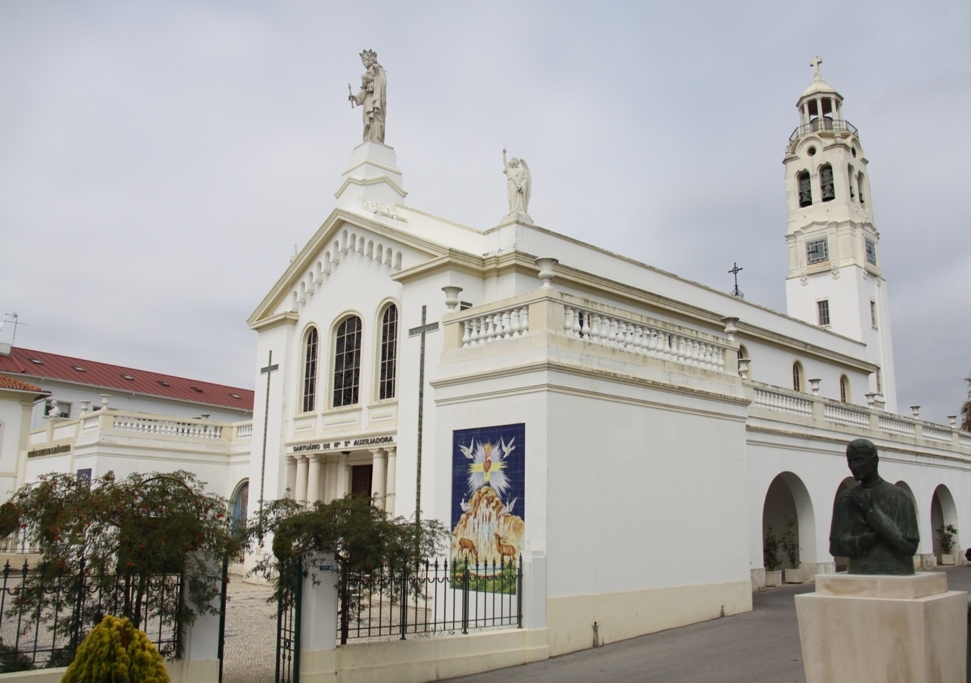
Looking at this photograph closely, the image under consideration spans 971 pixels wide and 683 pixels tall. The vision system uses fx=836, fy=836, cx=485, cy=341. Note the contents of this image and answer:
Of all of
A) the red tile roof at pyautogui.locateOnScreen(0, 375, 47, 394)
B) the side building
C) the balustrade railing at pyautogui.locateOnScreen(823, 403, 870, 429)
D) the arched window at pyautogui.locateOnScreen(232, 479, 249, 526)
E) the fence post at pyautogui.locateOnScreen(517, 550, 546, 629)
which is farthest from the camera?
the red tile roof at pyautogui.locateOnScreen(0, 375, 47, 394)

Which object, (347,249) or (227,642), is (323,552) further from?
(347,249)

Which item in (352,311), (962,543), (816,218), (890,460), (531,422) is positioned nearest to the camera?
(531,422)

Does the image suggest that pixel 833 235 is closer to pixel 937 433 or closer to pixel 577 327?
pixel 937 433

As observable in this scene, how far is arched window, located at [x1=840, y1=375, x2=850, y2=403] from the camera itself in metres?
30.1

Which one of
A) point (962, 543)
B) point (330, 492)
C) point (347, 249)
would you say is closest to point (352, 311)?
point (347, 249)

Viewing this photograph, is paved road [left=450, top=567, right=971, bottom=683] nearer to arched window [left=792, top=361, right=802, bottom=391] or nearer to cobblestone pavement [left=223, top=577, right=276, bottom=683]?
cobblestone pavement [left=223, top=577, right=276, bottom=683]

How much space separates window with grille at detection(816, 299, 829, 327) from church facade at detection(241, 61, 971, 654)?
5222 mm

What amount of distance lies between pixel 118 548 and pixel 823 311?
108 feet

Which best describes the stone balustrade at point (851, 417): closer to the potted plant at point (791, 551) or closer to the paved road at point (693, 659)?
the potted plant at point (791, 551)

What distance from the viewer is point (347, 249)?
20812 mm

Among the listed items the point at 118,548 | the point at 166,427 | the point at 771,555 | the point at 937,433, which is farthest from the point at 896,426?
the point at 166,427

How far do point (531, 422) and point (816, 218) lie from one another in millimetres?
28321

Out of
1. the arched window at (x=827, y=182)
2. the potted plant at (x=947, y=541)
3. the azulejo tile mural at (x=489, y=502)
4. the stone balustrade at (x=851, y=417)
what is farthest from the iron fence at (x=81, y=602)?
the arched window at (x=827, y=182)

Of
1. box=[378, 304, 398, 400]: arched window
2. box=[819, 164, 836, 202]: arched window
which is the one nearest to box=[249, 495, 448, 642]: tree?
box=[378, 304, 398, 400]: arched window
